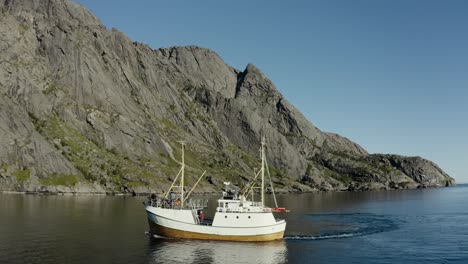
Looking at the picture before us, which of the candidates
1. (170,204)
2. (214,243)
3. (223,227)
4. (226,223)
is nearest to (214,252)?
(214,243)

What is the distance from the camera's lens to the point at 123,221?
350ft

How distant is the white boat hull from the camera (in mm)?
81562

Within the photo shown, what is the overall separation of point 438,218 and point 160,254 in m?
94.1

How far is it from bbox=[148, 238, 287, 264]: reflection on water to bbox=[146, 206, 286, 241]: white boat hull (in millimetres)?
1550

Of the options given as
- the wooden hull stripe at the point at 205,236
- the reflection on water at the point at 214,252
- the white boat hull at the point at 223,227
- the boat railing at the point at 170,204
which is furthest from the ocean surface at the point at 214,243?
the boat railing at the point at 170,204

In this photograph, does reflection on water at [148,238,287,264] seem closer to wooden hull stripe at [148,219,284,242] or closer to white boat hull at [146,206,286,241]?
wooden hull stripe at [148,219,284,242]

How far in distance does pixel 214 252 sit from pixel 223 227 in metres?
9.55

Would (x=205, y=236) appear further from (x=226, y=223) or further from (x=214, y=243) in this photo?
(x=226, y=223)

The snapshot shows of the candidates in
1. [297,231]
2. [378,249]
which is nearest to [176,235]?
[297,231]

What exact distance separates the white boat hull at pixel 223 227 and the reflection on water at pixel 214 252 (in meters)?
1.55

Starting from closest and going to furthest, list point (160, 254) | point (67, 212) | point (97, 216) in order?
point (160, 254) < point (97, 216) < point (67, 212)

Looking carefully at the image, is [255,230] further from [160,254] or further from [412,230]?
[412,230]

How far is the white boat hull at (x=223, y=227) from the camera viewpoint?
81.6 meters

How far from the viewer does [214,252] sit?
72250 mm
